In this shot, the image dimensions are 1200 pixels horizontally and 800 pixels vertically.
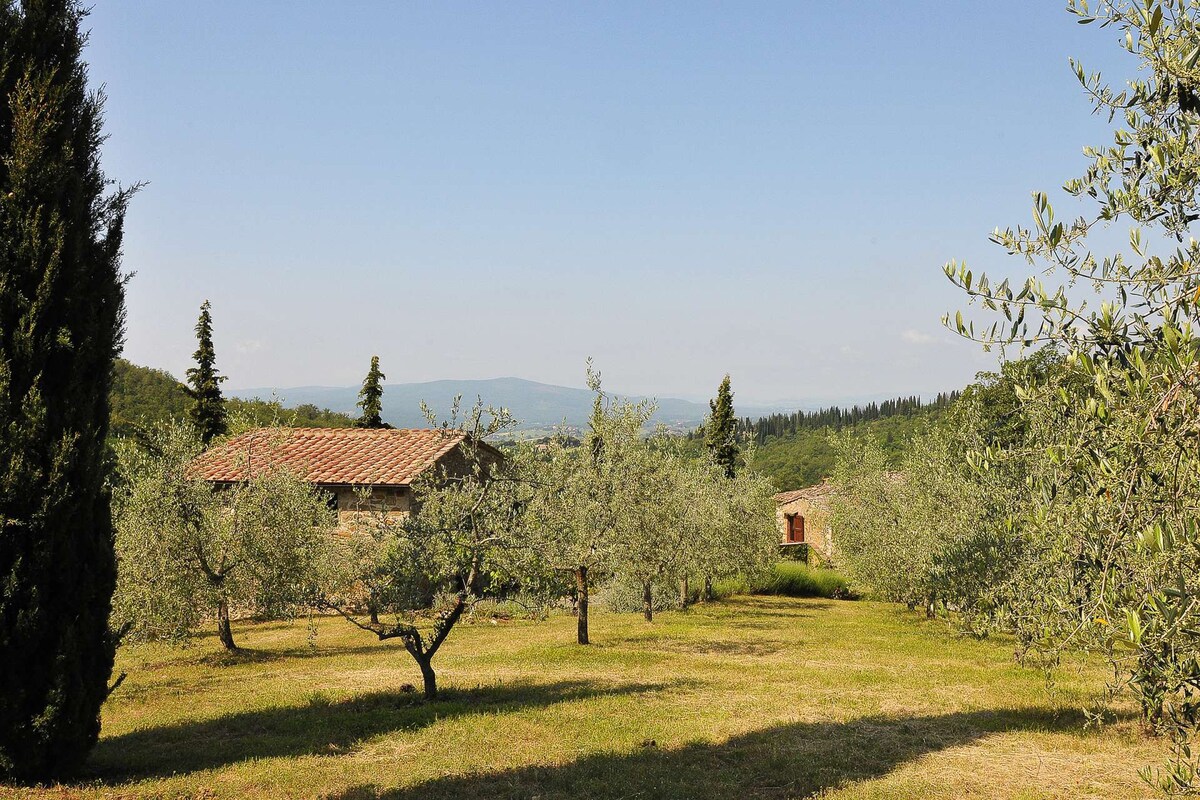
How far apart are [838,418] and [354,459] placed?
360 ft

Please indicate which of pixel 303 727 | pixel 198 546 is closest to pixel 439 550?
pixel 303 727

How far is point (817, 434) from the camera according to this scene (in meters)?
107

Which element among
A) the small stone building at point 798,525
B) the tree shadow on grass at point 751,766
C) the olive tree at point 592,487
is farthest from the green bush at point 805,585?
the tree shadow on grass at point 751,766

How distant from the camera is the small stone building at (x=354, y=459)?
2912 cm

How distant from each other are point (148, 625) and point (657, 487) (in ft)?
44.0

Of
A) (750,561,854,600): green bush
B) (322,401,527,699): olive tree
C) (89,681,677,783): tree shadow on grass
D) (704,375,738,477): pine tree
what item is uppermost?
(704,375,738,477): pine tree

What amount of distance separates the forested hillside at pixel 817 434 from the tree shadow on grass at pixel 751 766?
4477 centimetres

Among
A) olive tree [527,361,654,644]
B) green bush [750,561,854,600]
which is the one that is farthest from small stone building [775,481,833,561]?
olive tree [527,361,654,644]

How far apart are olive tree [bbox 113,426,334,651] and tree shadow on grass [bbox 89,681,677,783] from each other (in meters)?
3.16

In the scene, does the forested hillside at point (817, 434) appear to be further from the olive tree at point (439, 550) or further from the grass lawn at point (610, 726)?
the olive tree at point (439, 550)

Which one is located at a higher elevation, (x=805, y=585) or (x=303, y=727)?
(x=303, y=727)

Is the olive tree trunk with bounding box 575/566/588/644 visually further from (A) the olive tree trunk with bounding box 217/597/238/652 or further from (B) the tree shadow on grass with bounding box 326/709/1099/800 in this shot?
(A) the olive tree trunk with bounding box 217/597/238/652

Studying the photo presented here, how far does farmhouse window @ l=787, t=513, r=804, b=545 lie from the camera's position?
2640 inches

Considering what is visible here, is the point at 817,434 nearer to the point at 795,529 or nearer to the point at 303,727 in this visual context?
the point at 795,529
